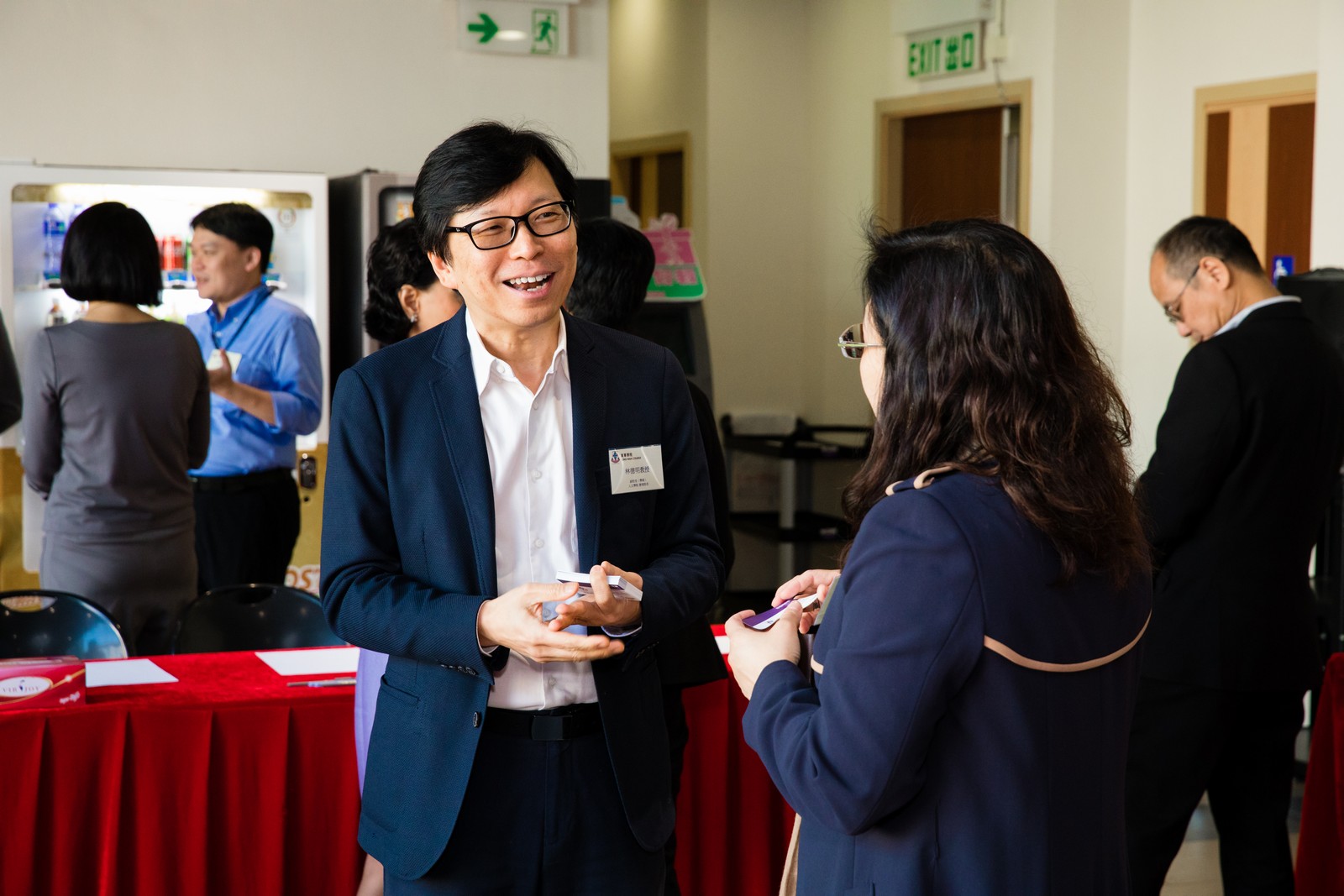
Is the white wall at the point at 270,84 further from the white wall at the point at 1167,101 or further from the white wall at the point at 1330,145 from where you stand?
A: the white wall at the point at 1330,145

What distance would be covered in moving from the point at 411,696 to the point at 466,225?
629mm

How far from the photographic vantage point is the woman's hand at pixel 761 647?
1485 mm

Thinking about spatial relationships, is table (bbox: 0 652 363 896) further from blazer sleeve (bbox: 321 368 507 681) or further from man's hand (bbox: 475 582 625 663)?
man's hand (bbox: 475 582 625 663)

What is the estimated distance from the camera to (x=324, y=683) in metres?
2.67

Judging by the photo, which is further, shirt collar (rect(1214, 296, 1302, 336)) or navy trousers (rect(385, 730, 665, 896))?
shirt collar (rect(1214, 296, 1302, 336))

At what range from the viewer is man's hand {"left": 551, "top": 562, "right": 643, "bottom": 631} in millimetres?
1611

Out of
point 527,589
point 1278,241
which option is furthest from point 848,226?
point 527,589

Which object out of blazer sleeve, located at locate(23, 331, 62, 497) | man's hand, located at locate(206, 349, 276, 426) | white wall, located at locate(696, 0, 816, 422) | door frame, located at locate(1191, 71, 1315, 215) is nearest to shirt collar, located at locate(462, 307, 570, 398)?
blazer sleeve, located at locate(23, 331, 62, 497)

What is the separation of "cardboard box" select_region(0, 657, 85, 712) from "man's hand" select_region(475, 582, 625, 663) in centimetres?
118

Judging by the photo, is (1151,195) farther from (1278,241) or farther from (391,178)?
(391,178)

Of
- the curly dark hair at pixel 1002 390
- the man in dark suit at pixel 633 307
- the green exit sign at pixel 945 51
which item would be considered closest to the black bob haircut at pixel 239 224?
the man in dark suit at pixel 633 307

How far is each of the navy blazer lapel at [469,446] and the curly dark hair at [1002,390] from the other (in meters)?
0.57

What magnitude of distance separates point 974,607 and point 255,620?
95.6 inches

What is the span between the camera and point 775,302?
7789 millimetres
